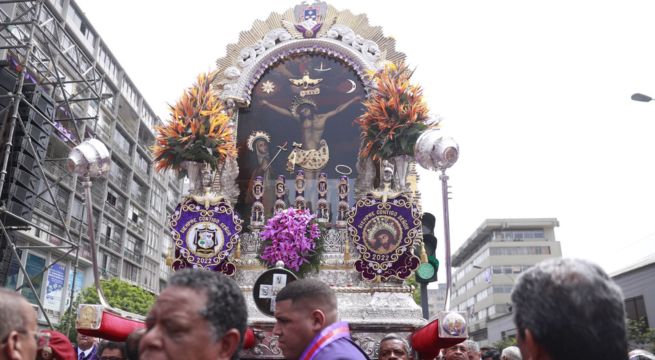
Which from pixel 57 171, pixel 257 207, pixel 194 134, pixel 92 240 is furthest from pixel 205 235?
pixel 57 171

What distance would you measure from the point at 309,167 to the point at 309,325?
7.36 m

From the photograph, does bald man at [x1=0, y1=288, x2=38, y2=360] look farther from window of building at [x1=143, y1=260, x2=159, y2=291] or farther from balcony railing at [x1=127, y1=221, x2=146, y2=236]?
window of building at [x1=143, y1=260, x2=159, y2=291]

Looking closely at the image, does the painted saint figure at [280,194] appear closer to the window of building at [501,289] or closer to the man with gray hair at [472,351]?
the man with gray hair at [472,351]

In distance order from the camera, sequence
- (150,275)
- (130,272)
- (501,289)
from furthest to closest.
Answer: (501,289) → (150,275) → (130,272)

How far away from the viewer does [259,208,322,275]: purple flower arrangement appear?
945cm

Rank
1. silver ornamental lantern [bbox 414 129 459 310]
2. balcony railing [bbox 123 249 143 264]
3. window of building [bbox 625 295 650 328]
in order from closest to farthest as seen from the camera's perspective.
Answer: silver ornamental lantern [bbox 414 129 459 310] < window of building [bbox 625 295 650 328] < balcony railing [bbox 123 249 143 264]

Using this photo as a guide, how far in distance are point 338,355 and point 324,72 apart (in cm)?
900

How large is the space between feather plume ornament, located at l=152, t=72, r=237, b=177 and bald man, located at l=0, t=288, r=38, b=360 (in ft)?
24.9

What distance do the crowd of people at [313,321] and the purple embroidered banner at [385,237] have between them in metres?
5.71

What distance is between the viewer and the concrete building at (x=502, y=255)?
63.1m

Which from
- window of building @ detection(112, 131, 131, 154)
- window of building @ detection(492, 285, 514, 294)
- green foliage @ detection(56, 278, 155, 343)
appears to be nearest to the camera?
green foliage @ detection(56, 278, 155, 343)

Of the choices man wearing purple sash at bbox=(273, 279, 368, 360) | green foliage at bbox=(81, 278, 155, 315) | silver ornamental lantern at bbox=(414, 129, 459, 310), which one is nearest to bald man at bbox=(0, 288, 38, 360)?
man wearing purple sash at bbox=(273, 279, 368, 360)

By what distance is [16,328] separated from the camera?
235 cm

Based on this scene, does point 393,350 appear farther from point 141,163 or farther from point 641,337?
point 141,163
